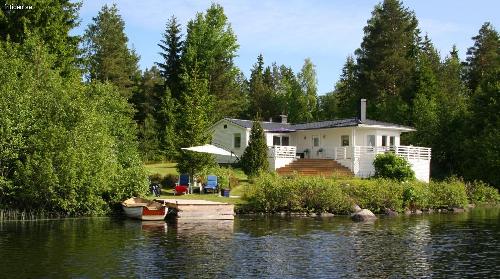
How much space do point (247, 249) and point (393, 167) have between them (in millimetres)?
25228

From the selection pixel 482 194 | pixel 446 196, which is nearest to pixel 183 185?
pixel 446 196

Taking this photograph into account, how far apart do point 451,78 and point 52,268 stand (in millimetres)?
63649

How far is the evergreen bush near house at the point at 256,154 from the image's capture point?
4200cm

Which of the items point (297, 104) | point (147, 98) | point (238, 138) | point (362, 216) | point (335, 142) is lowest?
point (362, 216)

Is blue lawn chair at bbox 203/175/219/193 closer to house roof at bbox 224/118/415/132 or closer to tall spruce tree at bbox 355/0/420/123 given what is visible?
house roof at bbox 224/118/415/132

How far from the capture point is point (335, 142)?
1973 inches

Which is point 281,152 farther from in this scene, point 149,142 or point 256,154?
point 149,142

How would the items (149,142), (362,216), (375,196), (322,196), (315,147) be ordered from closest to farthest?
(362,216) → (322,196) → (375,196) → (315,147) → (149,142)

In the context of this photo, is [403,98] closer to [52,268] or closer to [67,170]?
[67,170]

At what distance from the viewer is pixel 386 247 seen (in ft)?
70.5

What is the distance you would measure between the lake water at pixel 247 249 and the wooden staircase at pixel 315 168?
1500 cm

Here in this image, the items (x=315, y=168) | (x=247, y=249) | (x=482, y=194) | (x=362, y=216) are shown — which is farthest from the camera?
(x=315, y=168)

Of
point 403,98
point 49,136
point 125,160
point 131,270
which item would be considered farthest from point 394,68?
point 131,270

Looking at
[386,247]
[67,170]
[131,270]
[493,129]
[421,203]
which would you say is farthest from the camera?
[493,129]
